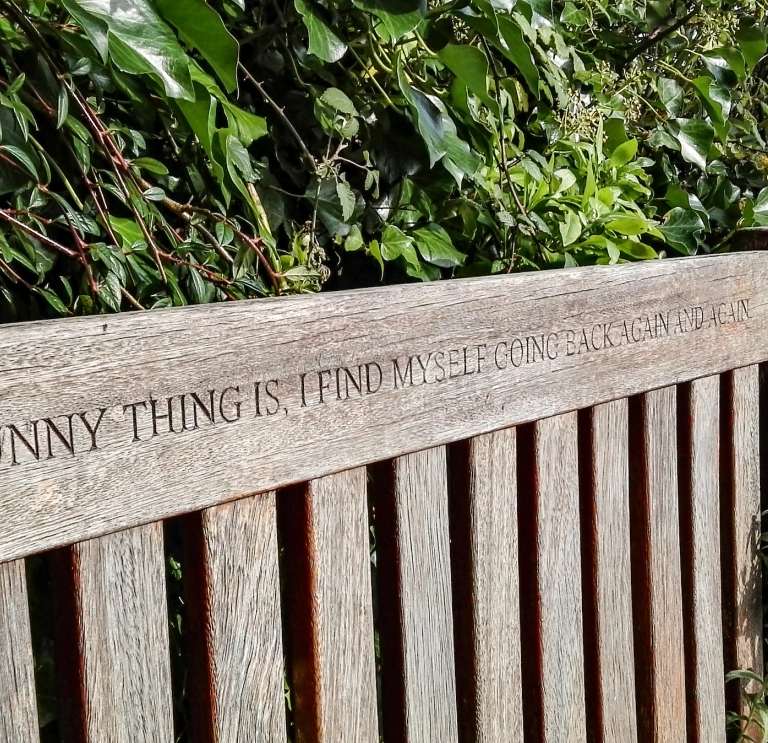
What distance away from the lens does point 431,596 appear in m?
0.94

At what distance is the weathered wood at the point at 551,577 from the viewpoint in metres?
1.06

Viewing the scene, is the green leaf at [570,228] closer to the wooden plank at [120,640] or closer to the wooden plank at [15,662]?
the wooden plank at [120,640]

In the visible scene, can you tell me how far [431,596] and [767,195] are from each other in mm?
1014

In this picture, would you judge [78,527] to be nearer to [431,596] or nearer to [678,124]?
[431,596]

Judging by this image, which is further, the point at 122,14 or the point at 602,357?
the point at 602,357

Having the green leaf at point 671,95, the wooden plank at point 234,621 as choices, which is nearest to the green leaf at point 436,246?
the wooden plank at point 234,621

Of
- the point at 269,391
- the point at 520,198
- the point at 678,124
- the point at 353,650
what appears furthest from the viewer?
the point at 678,124

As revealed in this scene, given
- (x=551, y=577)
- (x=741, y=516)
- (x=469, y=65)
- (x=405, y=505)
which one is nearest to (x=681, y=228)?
(x=741, y=516)

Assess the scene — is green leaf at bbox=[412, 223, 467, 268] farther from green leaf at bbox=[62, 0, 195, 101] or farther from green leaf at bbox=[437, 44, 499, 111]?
green leaf at bbox=[62, 0, 195, 101]

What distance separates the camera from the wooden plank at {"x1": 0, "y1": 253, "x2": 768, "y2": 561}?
0.64m

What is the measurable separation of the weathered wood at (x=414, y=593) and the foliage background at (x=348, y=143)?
248 millimetres

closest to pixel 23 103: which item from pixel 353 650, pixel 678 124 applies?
pixel 353 650

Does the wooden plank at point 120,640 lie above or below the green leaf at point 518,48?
below

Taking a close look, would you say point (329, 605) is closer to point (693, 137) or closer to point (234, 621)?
point (234, 621)
